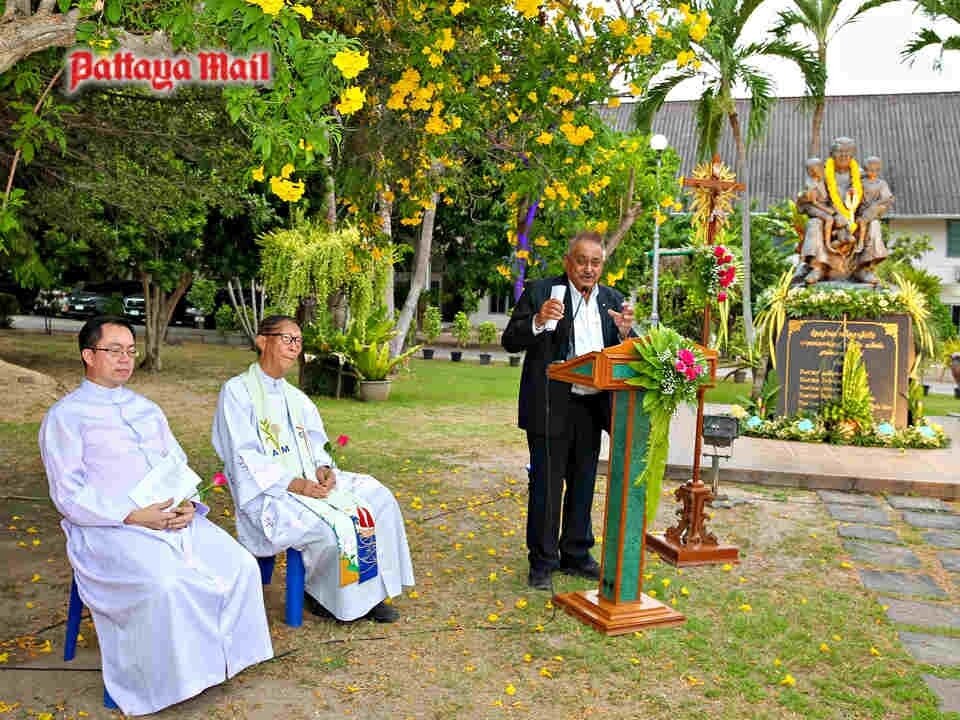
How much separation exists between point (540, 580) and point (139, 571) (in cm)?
248

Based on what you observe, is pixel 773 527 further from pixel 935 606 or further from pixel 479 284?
pixel 479 284

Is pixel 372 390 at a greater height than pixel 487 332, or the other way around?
A: pixel 487 332

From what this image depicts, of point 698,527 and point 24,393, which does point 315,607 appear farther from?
point 24,393

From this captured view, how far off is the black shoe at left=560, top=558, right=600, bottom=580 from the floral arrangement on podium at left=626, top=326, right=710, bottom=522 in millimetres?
1037

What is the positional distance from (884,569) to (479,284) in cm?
2489

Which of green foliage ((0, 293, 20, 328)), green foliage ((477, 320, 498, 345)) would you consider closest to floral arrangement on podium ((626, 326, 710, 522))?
green foliage ((477, 320, 498, 345))

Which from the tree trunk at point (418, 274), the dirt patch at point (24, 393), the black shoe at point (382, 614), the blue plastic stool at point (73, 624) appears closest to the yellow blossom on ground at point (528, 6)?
the black shoe at point (382, 614)

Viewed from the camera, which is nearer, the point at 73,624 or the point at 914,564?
the point at 73,624

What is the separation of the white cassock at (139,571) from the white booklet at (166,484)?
0.05m

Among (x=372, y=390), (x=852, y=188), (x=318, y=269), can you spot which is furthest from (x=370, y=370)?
(x=852, y=188)

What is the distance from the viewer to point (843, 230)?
39.5ft

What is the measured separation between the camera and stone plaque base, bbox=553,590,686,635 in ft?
15.9

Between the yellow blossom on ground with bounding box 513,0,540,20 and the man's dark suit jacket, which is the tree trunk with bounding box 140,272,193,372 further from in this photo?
the man's dark suit jacket

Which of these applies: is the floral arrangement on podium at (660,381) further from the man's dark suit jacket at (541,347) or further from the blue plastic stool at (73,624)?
the blue plastic stool at (73,624)
